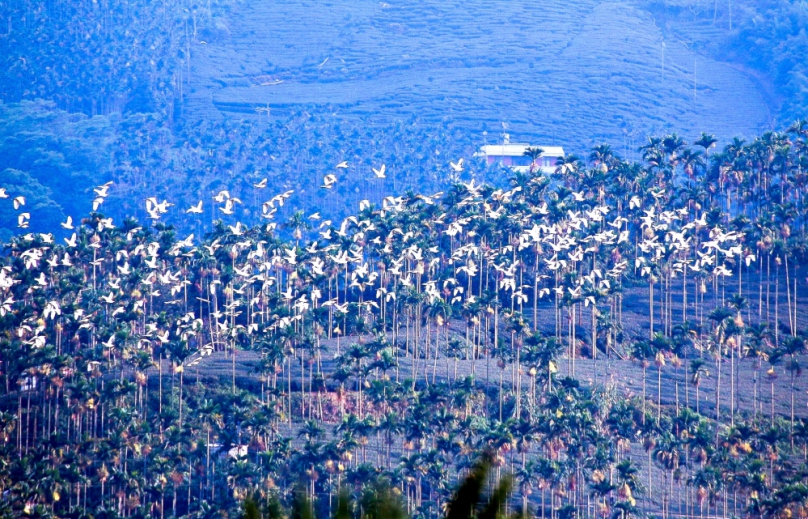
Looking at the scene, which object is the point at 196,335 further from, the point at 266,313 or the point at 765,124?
the point at 765,124

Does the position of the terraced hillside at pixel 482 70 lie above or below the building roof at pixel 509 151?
above

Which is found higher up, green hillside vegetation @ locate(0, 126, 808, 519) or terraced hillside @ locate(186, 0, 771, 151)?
terraced hillside @ locate(186, 0, 771, 151)

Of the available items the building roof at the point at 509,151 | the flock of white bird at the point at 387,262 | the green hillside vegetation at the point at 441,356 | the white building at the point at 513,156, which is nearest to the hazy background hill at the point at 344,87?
the building roof at the point at 509,151

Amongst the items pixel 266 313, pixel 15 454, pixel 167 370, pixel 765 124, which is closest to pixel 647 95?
pixel 765 124

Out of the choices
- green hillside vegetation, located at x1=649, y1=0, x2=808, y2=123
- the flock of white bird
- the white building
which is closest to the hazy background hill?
green hillside vegetation, located at x1=649, y1=0, x2=808, y2=123

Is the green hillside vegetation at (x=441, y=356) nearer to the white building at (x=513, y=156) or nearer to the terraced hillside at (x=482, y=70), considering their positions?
the white building at (x=513, y=156)

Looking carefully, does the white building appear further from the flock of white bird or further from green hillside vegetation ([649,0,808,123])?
the flock of white bird
